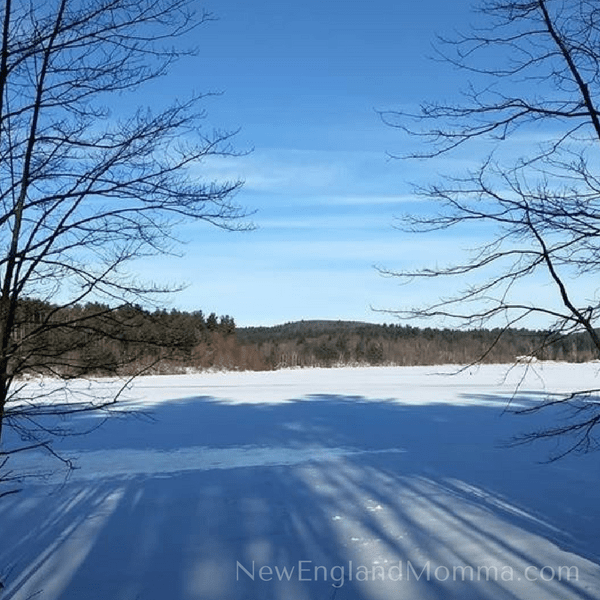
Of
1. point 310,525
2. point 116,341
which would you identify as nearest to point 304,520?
point 310,525

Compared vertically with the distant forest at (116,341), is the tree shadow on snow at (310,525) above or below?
below

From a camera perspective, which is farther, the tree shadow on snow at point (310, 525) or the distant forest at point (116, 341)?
the tree shadow on snow at point (310, 525)

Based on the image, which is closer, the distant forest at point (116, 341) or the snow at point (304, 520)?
the distant forest at point (116, 341)

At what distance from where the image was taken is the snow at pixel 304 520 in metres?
4.38

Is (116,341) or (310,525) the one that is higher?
(116,341)

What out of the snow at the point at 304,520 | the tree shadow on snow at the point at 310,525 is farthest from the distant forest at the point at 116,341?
the tree shadow on snow at the point at 310,525

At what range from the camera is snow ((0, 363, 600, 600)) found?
4379 millimetres

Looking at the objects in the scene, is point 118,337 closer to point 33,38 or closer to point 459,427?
point 33,38

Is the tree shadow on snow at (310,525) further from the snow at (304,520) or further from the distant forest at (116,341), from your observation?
the distant forest at (116,341)

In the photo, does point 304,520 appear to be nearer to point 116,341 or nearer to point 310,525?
point 310,525

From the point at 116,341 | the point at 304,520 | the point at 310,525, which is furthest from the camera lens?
the point at 304,520

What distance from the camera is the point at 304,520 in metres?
5.79

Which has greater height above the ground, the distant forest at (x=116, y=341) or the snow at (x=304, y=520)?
the distant forest at (x=116, y=341)

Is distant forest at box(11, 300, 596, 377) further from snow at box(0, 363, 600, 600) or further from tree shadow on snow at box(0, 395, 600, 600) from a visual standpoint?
tree shadow on snow at box(0, 395, 600, 600)
